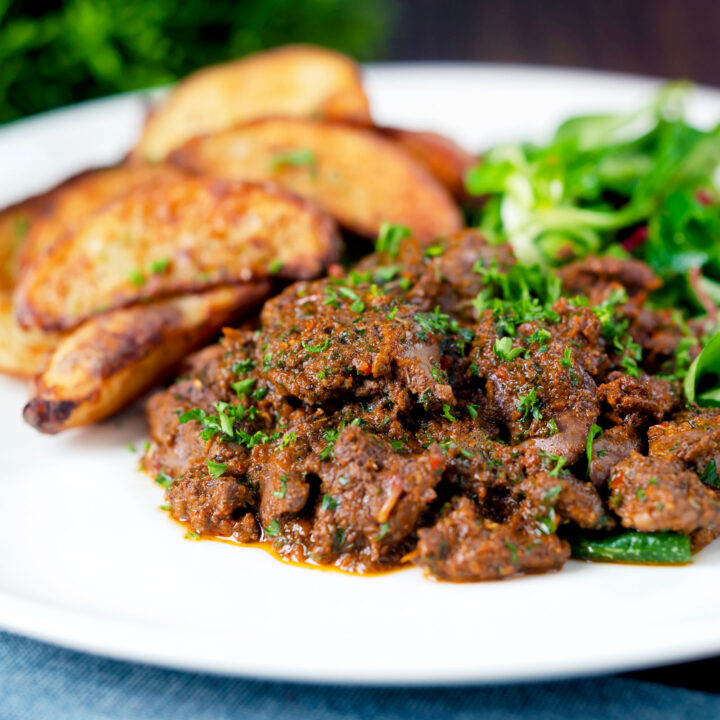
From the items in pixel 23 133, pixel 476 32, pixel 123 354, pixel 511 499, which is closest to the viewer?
pixel 511 499

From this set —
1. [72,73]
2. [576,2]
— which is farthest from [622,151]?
[576,2]

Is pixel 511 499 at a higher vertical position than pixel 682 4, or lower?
lower

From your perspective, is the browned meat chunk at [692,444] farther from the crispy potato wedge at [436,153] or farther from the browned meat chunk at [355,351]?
the crispy potato wedge at [436,153]

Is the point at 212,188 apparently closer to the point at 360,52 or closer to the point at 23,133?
the point at 23,133

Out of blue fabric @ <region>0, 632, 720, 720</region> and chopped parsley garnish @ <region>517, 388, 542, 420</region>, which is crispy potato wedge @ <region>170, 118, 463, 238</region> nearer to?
chopped parsley garnish @ <region>517, 388, 542, 420</region>

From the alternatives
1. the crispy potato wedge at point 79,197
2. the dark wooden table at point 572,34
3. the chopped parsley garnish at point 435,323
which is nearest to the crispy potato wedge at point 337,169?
the crispy potato wedge at point 79,197

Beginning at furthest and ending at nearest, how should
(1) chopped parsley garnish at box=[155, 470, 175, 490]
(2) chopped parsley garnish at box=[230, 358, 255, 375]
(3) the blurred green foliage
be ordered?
(3) the blurred green foliage
(2) chopped parsley garnish at box=[230, 358, 255, 375]
(1) chopped parsley garnish at box=[155, 470, 175, 490]

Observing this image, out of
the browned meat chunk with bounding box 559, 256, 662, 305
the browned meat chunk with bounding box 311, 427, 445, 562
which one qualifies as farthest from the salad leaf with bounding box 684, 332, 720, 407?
the browned meat chunk with bounding box 311, 427, 445, 562
